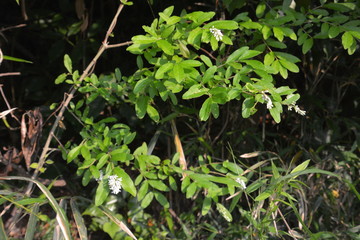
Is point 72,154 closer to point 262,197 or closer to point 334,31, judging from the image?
point 262,197

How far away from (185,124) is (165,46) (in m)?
0.92

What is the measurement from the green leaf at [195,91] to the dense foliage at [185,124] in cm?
3

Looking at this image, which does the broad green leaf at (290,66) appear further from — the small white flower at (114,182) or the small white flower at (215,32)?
the small white flower at (114,182)

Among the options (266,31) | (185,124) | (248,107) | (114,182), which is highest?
(266,31)

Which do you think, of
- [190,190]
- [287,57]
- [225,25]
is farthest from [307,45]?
[190,190]

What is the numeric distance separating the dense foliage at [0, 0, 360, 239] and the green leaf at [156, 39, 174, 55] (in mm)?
20

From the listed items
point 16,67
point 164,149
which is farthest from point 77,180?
point 16,67

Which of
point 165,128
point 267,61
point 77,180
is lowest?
point 77,180

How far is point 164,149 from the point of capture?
7.55 feet

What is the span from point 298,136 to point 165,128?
71 cm

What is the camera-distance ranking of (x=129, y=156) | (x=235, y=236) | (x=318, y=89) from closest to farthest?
(x=129, y=156) → (x=235, y=236) → (x=318, y=89)

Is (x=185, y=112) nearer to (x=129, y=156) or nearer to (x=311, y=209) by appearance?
(x=129, y=156)

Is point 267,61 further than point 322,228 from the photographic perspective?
No

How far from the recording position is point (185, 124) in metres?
2.16
